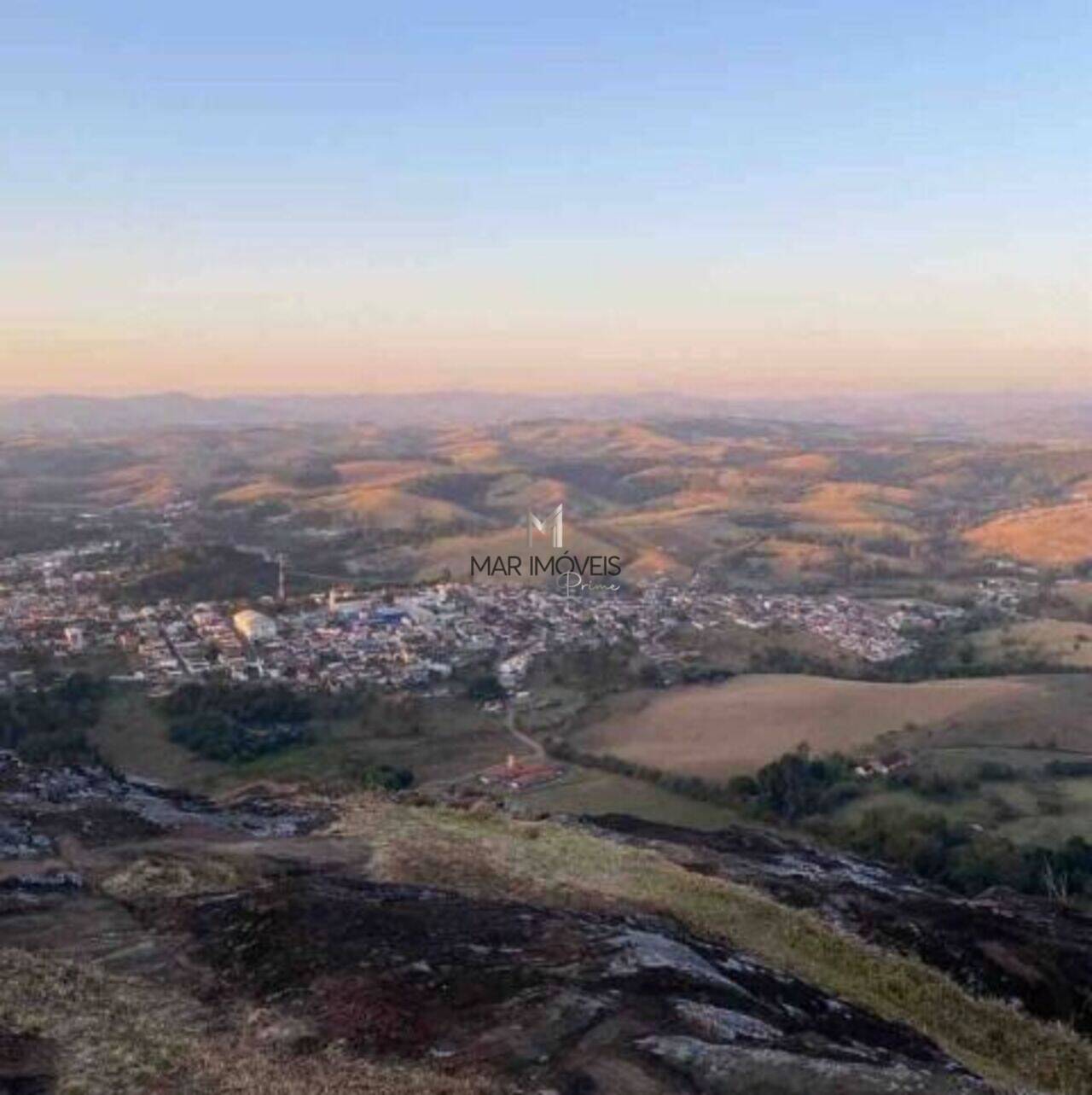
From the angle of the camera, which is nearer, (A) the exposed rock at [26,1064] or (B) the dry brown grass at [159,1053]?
(B) the dry brown grass at [159,1053]

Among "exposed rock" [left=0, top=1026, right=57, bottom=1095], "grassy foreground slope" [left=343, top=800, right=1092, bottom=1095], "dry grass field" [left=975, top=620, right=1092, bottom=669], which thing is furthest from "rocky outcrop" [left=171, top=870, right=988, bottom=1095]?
"dry grass field" [left=975, top=620, right=1092, bottom=669]

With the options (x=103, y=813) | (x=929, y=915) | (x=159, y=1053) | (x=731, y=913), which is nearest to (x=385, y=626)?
(x=103, y=813)

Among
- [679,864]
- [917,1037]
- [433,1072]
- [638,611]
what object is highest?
[433,1072]

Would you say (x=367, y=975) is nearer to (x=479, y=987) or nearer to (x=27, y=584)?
(x=479, y=987)

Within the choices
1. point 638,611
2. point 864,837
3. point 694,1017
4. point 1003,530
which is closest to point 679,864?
point 694,1017

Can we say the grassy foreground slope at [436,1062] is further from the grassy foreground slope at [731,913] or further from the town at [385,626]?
the town at [385,626]

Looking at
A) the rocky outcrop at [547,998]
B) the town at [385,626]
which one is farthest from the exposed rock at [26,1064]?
the town at [385,626]
